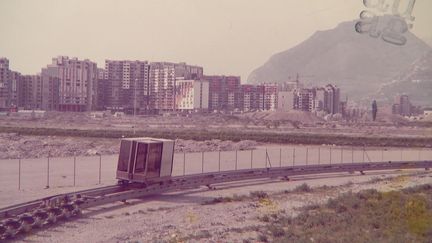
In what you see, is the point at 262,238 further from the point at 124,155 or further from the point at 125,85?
the point at 125,85

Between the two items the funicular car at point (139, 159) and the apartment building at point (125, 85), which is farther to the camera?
the apartment building at point (125, 85)

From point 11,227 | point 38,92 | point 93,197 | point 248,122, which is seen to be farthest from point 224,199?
point 38,92

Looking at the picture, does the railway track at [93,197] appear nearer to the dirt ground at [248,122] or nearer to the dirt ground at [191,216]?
the dirt ground at [191,216]

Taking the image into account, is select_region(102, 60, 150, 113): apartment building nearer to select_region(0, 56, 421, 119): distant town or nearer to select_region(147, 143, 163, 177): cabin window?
select_region(0, 56, 421, 119): distant town

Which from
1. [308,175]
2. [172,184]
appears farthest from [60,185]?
[308,175]

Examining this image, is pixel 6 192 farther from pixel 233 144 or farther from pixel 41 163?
pixel 233 144

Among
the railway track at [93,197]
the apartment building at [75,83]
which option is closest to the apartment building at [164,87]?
the apartment building at [75,83]

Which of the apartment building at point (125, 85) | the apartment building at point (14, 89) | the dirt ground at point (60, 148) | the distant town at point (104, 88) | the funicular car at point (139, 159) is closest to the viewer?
the funicular car at point (139, 159)

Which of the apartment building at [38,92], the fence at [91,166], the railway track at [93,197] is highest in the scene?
the apartment building at [38,92]
